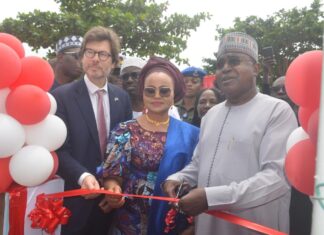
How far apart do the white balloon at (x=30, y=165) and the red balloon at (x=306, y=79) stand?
1.61 m

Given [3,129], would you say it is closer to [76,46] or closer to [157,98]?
[157,98]

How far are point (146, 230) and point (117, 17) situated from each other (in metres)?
8.37

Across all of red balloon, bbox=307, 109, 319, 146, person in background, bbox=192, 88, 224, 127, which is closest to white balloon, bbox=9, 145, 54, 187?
red balloon, bbox=307, 109, 319, 146

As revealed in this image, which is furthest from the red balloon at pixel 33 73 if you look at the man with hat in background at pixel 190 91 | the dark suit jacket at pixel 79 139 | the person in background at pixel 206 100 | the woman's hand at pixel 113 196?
the man with hat in background at pixel 190 91

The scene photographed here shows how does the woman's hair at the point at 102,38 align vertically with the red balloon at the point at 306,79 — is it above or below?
above

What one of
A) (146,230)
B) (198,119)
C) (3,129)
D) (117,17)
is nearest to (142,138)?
(146,230)

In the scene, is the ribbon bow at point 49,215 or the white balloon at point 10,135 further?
the ribbon bow at point 49,215

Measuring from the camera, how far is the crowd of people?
2459mm

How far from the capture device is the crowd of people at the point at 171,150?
96.8 inches

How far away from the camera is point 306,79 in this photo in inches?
79.0

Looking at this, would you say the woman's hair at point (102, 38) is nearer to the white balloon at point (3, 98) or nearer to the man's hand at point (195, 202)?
the white balloon at point (3, 98)

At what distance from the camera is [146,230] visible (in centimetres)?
298

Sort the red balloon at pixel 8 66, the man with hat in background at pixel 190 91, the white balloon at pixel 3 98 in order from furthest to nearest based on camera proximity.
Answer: the man with hat in background at pixel 190 91 → the white balloon at pixel 3 98 → the red balloon at pixel 8 66

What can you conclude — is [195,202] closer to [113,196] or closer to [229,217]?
[229,217]
